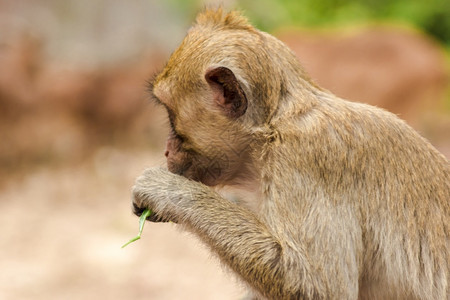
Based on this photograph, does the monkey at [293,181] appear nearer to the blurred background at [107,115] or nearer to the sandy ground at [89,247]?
the sandy ground at [89,247]

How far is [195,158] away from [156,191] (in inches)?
13.2

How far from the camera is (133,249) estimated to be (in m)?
9.55

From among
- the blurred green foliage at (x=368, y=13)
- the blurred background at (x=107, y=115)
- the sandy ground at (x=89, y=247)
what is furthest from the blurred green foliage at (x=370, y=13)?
the sandy ground at (x=89, y=247)

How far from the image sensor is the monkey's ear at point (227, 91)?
14.1 ft

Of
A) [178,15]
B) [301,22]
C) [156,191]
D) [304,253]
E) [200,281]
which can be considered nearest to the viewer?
[304,253]

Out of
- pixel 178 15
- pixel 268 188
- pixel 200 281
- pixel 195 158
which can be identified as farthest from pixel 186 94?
pixel 178 15

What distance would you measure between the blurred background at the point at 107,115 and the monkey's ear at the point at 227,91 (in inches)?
170

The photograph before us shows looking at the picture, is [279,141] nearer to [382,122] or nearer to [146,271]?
[382,122]

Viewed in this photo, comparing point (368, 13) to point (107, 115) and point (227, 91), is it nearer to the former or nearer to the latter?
point (107, 115)

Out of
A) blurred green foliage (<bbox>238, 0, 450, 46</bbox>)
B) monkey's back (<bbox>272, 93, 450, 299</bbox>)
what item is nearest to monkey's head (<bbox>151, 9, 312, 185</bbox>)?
monkey's back (<bbox>272, 93, 450, 299</bbox>)

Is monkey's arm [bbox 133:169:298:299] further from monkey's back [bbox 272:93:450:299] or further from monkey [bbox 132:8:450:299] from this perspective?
monkey's back [bbox 272:93:450:299]

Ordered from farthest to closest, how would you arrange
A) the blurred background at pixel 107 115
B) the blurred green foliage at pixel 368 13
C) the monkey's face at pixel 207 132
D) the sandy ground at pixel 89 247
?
the blurred green foliage at pixel 368 13
the blurred background at pixel 107 115
the sandy ground at pixel 89 247
the monkey's face at pixel 207 132

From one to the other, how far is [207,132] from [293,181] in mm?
630

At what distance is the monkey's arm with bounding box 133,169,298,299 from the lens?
13.4 ft
